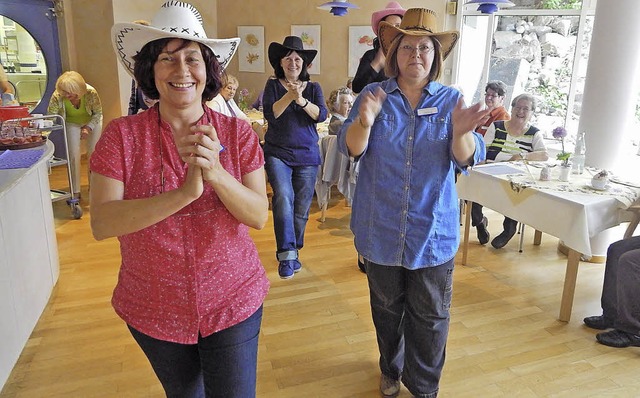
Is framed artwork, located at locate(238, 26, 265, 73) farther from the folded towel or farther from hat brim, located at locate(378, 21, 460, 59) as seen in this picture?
hat brim, located at locate(378, 21, 460, 59)

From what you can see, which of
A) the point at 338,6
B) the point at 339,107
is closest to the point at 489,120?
the point at 339,107

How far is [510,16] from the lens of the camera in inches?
241

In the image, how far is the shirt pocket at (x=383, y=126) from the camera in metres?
1.75

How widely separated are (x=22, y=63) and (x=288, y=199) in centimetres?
519

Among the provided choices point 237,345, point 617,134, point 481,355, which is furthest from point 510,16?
point 237,345

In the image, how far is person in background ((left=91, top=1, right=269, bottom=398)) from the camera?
114cm

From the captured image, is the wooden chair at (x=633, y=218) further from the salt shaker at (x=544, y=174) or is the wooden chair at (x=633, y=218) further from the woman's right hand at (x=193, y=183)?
the woman's right hand at (x=193, y=183)

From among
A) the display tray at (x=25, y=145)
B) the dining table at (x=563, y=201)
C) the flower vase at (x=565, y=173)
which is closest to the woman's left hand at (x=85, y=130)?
the display tray at (x=25, y=145)

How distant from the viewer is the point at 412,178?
5.76 feet

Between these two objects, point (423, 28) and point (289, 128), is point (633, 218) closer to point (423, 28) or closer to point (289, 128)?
point (423, 28)

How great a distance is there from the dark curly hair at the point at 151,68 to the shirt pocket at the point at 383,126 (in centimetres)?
69

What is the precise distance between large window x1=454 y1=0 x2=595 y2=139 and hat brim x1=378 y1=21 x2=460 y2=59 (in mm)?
4658

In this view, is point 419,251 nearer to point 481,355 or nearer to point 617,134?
point 481,355

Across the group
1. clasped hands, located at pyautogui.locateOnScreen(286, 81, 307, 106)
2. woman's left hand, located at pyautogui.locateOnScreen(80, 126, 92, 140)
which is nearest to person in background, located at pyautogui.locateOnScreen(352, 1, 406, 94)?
clasped hands, located at pyautogui.locateOnScreen(286, 81, 307, 106)
